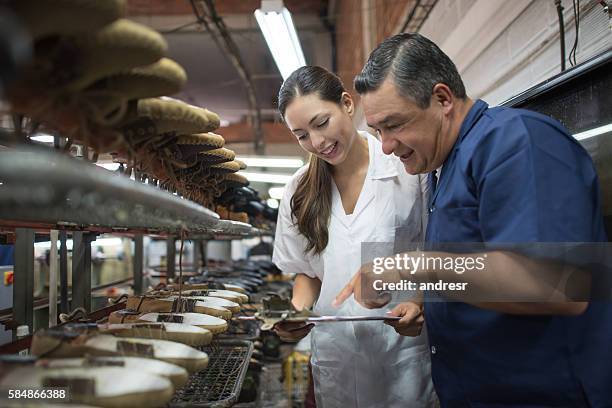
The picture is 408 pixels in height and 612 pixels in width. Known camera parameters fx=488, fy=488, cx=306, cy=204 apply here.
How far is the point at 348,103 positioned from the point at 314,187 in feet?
1.10

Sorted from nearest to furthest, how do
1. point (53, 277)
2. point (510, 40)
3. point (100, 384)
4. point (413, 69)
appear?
point (100, 384), point (413, 69), point (53, 277), point (510, 40)

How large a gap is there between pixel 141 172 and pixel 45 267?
11.5 feet

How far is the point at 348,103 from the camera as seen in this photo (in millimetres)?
1765

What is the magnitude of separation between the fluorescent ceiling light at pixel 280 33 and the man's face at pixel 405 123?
144 cm

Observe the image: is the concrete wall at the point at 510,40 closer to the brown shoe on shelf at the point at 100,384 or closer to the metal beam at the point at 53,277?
the brown shoe on shelf at the point at 100,384

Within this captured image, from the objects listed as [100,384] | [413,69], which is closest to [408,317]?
[413,69]

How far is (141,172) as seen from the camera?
3.84ft

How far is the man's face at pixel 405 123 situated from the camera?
1.26 m

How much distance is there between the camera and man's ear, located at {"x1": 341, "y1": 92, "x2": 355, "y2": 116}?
1.72 m

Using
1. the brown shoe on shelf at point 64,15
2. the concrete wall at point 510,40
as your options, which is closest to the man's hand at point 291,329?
the brown shoe on shelf at point 64,15

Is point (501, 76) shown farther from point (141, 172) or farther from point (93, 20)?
point (93, 20)

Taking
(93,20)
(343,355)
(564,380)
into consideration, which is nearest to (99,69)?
(93,20)

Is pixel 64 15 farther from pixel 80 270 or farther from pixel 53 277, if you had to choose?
pixel 53 277

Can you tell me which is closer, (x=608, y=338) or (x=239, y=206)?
(x=608, y=338)
